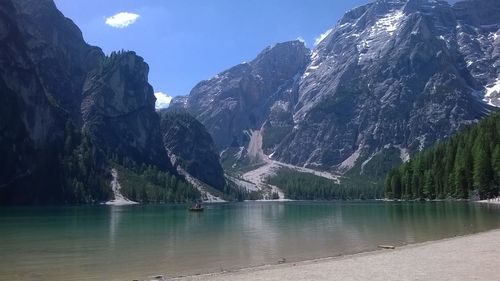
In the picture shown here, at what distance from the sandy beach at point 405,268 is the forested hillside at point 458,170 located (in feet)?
305

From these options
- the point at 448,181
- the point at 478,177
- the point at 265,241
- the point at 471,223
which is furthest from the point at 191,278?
the point at 448,181

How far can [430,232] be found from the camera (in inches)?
2174

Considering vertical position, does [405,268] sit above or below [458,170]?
below

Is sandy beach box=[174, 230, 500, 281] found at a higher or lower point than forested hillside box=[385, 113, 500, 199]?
lower

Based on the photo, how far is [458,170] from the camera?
135 meters

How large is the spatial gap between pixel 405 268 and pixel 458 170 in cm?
11776

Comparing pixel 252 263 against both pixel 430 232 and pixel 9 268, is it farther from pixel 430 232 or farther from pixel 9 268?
pixel 430 232

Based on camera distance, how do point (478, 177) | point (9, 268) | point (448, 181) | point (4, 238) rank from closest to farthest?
point (9, 268), point (4, 238), point (478, 177), point (448, 181)

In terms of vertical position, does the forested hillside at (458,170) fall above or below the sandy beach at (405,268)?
above

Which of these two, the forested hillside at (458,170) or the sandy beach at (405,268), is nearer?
the sandy beach at (405,268)

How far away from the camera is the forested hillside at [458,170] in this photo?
12307 cm

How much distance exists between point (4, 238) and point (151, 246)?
21.2m

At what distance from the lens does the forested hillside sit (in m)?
123

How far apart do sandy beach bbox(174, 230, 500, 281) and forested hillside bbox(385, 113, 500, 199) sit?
92.9 m
